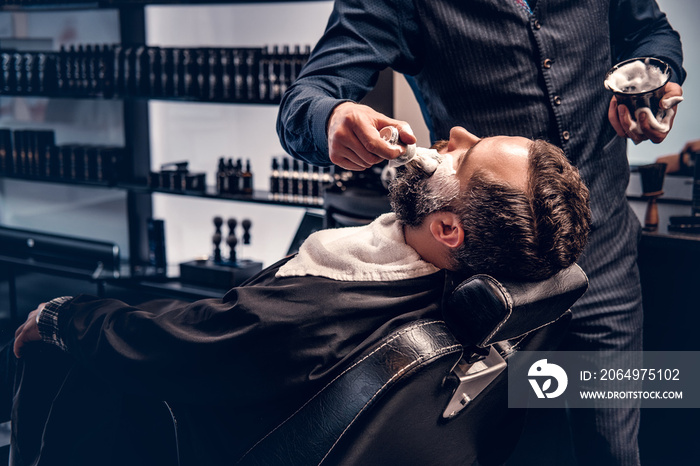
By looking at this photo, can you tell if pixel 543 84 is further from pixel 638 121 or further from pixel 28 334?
A: pixel 28 334

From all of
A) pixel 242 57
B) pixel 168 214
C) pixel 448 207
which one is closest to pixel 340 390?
pixel 448 207

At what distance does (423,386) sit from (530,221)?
331 mm

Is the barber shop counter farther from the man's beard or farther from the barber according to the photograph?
the man's beard

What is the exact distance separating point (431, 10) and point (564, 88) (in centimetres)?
36

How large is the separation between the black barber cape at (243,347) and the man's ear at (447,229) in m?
0.08

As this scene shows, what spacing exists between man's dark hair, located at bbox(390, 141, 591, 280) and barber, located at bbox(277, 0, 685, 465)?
407mm

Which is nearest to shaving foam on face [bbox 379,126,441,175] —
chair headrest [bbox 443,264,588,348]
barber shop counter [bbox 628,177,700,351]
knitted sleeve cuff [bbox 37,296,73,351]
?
chair headrest [bbox 443,264,588,348]

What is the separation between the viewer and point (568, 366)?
5.12 ft

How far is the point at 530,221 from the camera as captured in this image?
3.56 feet

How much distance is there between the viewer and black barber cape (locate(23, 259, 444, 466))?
1143 millimetres

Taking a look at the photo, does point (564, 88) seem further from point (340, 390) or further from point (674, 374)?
point (674, 374)

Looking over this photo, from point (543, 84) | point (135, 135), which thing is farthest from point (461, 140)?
point (135, 135)

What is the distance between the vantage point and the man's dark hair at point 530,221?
108 cm

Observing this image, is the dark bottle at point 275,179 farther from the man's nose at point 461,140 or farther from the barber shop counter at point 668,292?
the man's nose at point 461,140
